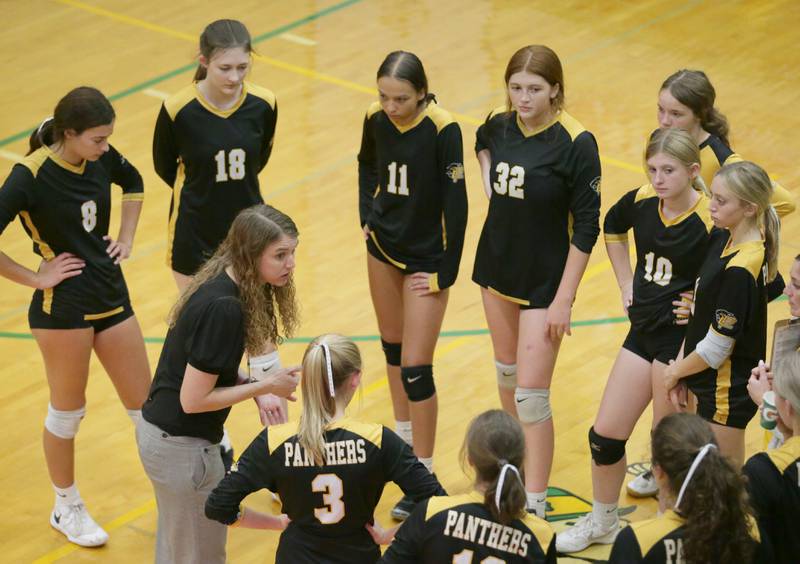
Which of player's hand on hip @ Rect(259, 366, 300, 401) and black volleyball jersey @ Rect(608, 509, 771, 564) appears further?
player's hand on hip @ Rect(259, 366, 300, 401)

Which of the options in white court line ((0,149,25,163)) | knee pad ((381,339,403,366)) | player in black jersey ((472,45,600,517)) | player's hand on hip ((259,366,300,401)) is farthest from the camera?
white court line ((0,149,25,163))

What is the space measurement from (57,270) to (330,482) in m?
2.07

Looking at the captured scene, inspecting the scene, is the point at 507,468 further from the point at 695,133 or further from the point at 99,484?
the point at 99,484

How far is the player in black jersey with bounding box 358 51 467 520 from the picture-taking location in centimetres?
553

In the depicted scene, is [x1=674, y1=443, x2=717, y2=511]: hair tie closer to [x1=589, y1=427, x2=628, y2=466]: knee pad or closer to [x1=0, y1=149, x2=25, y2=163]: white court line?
[x1=589, y1=427, x2=628, y2=466]: knee pad

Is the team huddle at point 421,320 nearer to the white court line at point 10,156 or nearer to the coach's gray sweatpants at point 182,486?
the coach's gray sweatpants at point 182,486

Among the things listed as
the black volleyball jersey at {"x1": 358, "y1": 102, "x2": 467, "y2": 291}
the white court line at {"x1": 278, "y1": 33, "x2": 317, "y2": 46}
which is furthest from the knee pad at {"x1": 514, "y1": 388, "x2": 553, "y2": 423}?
the white court line at {"x1": 278, "y1": 33, "x2": 317, "y2": 46}

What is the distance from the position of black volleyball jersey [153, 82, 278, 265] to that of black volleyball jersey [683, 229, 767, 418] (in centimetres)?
213

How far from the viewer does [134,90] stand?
1041cm

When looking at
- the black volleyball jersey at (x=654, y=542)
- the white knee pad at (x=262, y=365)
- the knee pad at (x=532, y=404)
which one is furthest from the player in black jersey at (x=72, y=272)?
the black volleyball jersey at (x=654, y=542)

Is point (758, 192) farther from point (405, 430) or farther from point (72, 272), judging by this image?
point (72, 272)

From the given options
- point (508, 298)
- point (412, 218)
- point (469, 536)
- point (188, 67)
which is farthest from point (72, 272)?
point (188, 67)

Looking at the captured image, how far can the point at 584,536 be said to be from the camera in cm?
549

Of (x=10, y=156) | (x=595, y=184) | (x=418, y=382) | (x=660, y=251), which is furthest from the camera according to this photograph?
(x=10, y=156)
